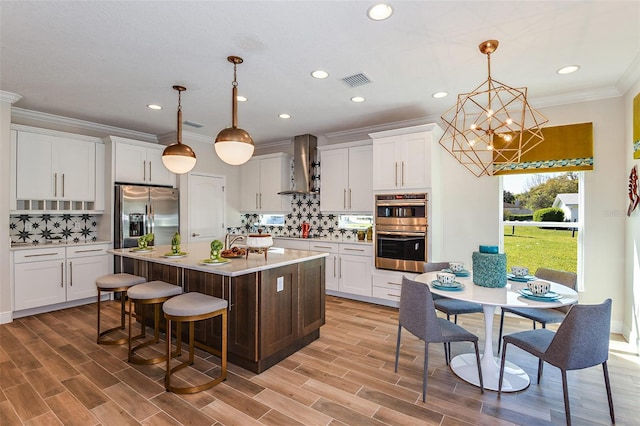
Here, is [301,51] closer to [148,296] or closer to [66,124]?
[148,296]

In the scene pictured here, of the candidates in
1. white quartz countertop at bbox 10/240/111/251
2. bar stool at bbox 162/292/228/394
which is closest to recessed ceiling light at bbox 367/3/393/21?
bar stool at bbox 162/292/228/394

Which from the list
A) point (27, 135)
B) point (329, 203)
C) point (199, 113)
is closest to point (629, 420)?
point (329, 203)

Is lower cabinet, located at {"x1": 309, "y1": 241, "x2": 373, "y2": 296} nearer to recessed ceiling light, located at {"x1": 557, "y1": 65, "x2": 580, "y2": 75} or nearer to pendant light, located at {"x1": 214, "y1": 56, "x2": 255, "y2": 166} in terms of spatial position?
pendant light, located at {"x1": 214, "y1": 56, "x2": 255, "y2": 166}

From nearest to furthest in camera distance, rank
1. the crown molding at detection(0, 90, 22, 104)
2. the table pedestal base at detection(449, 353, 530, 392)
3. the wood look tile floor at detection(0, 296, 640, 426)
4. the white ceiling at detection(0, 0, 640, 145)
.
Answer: the wood look tile floor at detection(0, 296, 640, 426)
the white ceiling at detection(0, 0, 640, 145)
the table pedestal base at detection(449, 353, 530, 392)
the crown molding at detection(0, 90, 22, 104)

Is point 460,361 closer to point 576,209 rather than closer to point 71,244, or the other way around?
point 576,209

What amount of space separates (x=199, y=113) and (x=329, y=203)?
245 cm

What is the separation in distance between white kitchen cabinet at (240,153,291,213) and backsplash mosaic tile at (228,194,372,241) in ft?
0.76

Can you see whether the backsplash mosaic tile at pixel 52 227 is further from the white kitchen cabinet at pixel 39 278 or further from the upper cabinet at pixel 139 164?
the upper cabinet at pixel 139 164

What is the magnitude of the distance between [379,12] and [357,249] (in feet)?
10.8

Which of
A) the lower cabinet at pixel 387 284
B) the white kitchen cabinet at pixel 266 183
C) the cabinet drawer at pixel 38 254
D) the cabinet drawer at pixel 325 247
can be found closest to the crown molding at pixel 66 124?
the cabinet drawer at pixel 38 254

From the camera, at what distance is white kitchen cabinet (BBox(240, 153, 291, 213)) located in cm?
607

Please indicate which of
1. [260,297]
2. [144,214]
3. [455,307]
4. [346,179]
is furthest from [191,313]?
[346,179]

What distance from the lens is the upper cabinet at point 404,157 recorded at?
13.9 feet

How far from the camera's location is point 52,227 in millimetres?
4699
